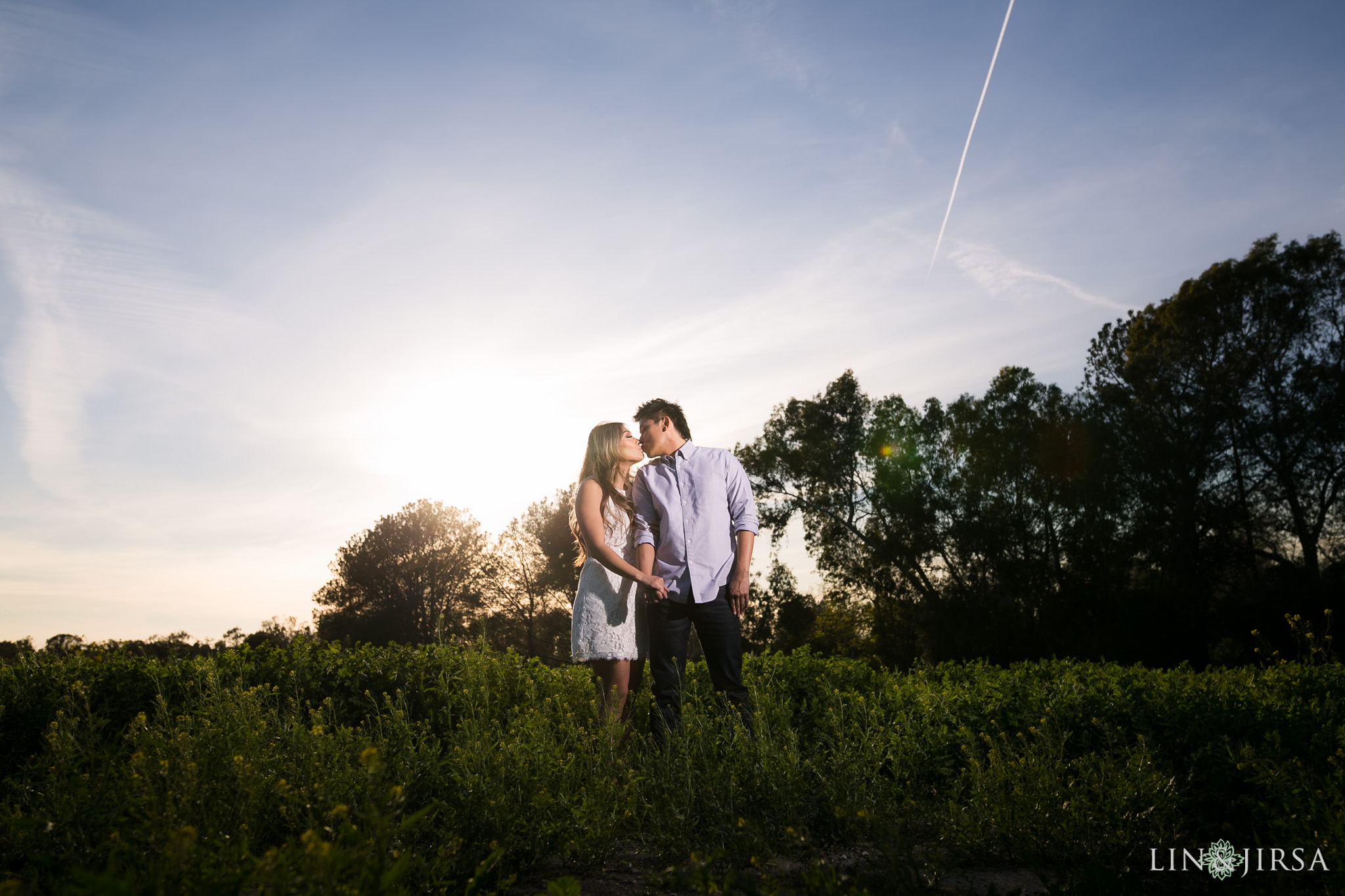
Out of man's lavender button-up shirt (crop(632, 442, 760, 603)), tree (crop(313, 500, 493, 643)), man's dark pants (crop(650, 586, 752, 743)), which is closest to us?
man's dark pants (crop(650, 586, 752, 743))

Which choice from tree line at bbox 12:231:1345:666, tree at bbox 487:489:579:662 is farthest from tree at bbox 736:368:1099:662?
tree at bbox 487:489:579:662

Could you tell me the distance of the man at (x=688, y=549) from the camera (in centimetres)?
411

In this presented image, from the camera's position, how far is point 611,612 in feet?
14.0

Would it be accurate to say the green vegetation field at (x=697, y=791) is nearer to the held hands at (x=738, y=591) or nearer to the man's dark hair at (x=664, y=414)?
the held hands at (x=738, y=591)

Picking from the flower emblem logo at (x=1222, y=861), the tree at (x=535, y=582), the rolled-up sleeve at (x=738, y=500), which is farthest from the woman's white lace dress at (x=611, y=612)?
the tree at (x=535, y=582)

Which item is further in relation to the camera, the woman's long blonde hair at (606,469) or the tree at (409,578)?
the tree at (409,578)

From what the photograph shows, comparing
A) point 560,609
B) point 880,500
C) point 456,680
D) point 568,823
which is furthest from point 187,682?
point 560,609

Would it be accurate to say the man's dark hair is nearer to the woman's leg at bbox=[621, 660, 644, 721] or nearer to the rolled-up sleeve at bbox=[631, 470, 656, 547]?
the rolled-up sleeve at bbox=[631, 470, 656, 547]

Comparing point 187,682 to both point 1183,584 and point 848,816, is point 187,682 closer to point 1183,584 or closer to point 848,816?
point 848,816

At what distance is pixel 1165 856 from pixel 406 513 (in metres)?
36.1

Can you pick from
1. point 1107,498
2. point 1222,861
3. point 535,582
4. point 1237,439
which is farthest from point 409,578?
point 1222,861

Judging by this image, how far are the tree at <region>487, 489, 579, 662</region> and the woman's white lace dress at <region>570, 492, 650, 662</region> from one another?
2917 cm

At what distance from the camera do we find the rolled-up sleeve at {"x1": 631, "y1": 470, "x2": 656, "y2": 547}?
4.39 meters

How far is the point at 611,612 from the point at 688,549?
598 millimetres
